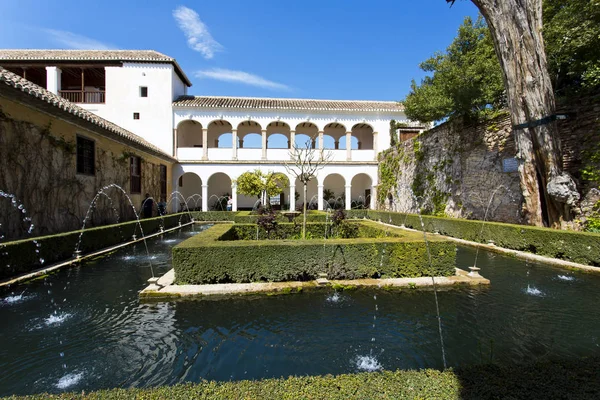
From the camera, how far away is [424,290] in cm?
509

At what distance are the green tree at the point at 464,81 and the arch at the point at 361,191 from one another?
10.3m

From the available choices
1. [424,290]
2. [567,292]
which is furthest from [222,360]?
[567,292]

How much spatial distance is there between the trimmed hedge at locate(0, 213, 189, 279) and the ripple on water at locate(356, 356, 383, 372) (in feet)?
21.6

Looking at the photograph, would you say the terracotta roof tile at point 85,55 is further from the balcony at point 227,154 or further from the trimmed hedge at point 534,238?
the trimmed hedge at point 534,238

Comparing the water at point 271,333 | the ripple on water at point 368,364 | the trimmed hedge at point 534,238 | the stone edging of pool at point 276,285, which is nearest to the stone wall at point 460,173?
the trimmed hedge at point 534,238

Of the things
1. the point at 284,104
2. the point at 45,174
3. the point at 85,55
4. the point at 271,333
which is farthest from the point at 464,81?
the point at 85,55

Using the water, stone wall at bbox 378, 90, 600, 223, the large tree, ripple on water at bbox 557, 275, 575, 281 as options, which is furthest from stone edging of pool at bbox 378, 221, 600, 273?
stone wall at bbox 378, 90, 600, 223

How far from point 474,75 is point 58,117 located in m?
15.2

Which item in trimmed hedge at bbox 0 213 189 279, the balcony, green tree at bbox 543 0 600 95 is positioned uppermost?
green tree at bbox 543 0 600 95

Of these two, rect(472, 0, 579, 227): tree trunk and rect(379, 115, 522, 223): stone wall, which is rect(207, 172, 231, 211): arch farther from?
rect(472, 0, 579, 227): tree trunk

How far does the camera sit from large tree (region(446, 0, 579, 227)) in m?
7.93

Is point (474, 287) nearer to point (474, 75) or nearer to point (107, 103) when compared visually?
point (474, 75)

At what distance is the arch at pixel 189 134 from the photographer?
22906 millimetres

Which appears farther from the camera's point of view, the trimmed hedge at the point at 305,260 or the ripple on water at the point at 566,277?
the ripple on water at the point at 566,277
